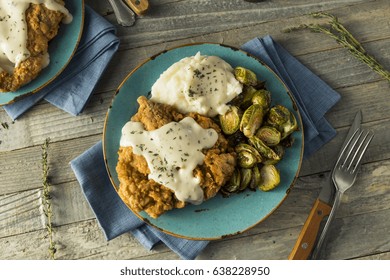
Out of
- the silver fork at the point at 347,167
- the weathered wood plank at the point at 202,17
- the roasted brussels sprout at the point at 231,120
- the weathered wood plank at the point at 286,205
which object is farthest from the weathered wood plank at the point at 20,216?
the silver fork at the point at 347,167

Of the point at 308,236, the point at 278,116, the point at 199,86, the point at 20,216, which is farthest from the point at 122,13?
the point at 308,236

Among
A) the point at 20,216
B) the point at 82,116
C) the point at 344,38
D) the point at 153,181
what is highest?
the point at 344,38

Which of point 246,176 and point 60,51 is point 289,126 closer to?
point 246,176

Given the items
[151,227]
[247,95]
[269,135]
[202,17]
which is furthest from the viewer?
[202,17]

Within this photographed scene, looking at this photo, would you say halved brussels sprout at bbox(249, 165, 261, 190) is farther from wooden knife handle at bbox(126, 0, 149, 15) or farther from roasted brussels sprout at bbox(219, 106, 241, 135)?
wooden knife handle at bbox(126, 0, 149, 15)
